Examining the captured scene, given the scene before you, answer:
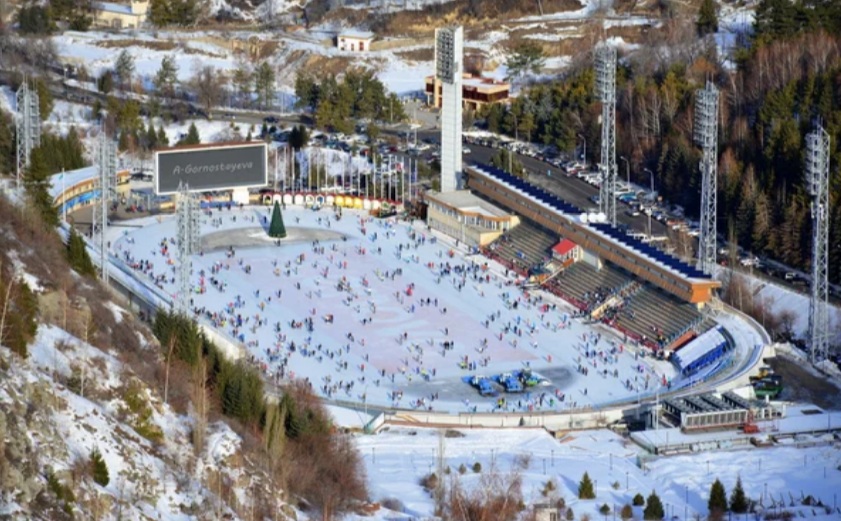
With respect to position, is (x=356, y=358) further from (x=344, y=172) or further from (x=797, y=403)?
(x=344, y=172)

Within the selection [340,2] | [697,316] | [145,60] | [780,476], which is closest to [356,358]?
[697,316]

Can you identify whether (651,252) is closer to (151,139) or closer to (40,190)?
(40,190)

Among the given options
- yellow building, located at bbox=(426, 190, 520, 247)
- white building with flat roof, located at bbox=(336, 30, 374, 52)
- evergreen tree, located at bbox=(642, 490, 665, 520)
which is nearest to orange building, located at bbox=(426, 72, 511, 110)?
white building with flat roof, located at bbox=(336, 30, 374, 52)

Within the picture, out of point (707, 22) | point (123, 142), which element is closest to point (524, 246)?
point (123, 142)

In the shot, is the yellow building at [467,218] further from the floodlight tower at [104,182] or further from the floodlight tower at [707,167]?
the floodlight tower at [104,182]

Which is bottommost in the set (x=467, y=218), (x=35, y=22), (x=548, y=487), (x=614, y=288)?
(x=548, y=487)
